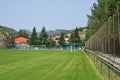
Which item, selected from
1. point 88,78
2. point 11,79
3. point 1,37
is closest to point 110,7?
point 88,78

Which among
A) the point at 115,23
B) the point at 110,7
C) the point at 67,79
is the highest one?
the point at 110,7

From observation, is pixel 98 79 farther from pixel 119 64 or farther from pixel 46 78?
pixel 119 64

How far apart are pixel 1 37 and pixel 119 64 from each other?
174m

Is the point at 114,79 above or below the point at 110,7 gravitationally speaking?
below

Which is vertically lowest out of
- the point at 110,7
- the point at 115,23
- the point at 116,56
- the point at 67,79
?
the point at 67,79

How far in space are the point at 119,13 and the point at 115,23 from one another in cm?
169

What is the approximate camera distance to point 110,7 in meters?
38.0

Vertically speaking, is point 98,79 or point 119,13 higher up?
point 119,13

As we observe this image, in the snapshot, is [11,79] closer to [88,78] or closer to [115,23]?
[88,78]

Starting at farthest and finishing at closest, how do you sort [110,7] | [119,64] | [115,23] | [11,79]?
1. [110,7]
2. [11,79]
3. [115,23]
4. [119,64]

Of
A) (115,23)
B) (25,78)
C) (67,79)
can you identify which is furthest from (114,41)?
(25,78)

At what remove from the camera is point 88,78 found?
67.4 ft

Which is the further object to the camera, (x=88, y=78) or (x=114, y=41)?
(x=88, y=78)

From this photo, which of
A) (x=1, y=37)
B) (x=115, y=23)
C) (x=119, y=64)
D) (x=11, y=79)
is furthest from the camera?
(x=1, y=37)
